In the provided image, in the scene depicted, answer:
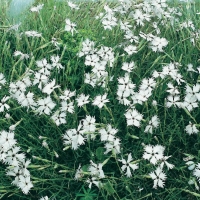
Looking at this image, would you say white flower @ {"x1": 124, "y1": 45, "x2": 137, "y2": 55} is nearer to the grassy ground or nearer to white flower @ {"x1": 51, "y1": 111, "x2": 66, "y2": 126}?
the grassy ground

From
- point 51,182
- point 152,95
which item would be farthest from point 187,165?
point 51,182

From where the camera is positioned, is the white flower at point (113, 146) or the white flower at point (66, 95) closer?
the white flower at point (113, 146)

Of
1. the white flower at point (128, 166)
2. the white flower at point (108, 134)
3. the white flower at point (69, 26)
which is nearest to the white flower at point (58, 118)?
the white flower at point (108, 134)

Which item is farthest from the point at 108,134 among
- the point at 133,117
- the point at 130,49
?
the point at 130,49

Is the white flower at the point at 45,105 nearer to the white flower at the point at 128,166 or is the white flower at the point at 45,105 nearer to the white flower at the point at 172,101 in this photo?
the white flower at the point at 128,166

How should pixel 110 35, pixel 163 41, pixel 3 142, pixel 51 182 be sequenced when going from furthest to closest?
pixel 110 35
pixel 163 41
pixel 51 182
pixel 3 142

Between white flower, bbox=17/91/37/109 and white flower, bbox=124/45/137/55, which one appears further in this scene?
white flower, bbox=124/45/137/55

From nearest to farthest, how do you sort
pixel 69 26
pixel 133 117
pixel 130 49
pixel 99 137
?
pixel 133 117 → pixel 99 137 → pixel 130 49 → pixel 69 26

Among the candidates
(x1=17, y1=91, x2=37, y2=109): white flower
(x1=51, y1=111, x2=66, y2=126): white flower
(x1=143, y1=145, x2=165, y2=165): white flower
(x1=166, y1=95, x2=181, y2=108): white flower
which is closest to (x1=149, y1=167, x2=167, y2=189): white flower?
(x1=143, y1=145, x2=165, y2=165): white flower

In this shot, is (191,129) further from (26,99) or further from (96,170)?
(26,99)

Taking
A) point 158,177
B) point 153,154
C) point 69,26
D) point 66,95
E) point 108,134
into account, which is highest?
point 69,26

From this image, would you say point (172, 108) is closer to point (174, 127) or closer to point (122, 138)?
point (174, 127)
